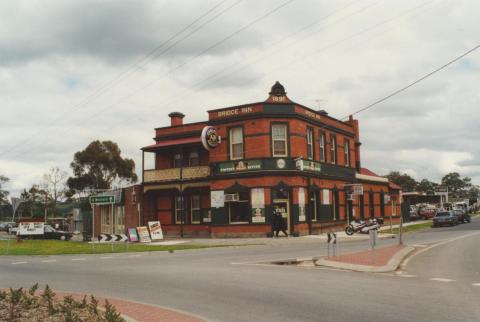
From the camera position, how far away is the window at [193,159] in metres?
34.1

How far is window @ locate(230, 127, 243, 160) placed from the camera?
1179 inches

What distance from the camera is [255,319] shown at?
7.50 m

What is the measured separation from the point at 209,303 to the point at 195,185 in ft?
78.0

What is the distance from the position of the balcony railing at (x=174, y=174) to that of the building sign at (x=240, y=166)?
191 cm

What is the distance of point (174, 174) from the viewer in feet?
110

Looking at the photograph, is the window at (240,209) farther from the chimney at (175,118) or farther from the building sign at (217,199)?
the chimney at (175,118)

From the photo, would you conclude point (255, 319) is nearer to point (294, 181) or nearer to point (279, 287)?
point (279, 287)

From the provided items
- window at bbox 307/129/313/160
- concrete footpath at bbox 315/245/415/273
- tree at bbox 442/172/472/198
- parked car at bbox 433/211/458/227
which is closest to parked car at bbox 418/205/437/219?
parked car at bbox 433/211/458/227

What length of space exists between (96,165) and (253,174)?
45.6 meters

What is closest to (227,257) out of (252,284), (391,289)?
(252,284)

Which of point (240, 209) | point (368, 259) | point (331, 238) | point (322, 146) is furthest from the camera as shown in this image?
point (322, 146)

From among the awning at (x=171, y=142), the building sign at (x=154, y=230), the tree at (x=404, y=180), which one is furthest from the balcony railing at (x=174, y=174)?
the tree at (x=404, y=180)

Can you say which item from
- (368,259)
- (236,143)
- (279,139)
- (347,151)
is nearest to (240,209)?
(236,143)

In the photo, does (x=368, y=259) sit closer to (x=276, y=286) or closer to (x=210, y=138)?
(x=276, y=286)
